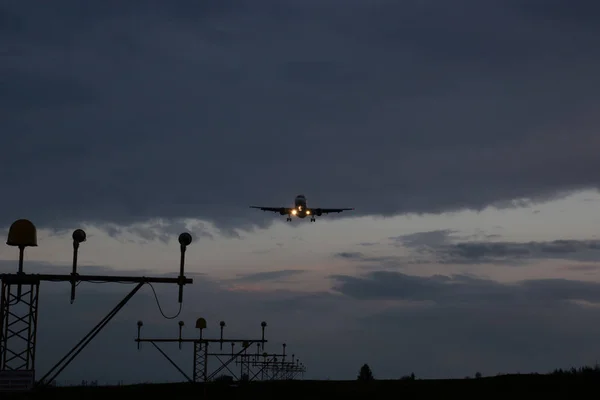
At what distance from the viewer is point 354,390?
34.8 meters

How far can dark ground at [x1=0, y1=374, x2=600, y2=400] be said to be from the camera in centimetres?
3269

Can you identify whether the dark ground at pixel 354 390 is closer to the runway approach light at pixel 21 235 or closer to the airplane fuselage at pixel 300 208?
the runway approach light at pixel 21 235

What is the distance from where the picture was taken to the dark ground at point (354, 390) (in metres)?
32.7

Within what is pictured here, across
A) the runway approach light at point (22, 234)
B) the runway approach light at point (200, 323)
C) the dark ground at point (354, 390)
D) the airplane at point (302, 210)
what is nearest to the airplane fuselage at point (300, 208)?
the airplane at point (302, 210)

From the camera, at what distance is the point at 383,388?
3509 cm

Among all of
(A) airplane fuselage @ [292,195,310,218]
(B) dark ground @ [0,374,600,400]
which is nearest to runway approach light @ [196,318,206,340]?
(B) dark ground @ [0,374,600,400]

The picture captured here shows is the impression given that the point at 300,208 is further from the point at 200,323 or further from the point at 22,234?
the point at 22,234

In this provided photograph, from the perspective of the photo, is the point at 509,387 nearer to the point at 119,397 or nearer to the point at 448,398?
the point at 448,398

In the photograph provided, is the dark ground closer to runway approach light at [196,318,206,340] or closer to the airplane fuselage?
runway approach light at [196,318,206,340]

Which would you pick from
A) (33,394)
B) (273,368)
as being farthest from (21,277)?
(273,368)

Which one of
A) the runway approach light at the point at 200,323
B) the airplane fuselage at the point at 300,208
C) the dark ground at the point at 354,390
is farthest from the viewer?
the airplane fuselage at the point at 300,208

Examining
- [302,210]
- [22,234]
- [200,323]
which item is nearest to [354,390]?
[22,234]

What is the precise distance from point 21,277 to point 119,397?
6688 mm

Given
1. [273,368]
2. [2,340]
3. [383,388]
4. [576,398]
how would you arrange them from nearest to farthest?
[576,398], [2,340], [383,388], [273,368]
